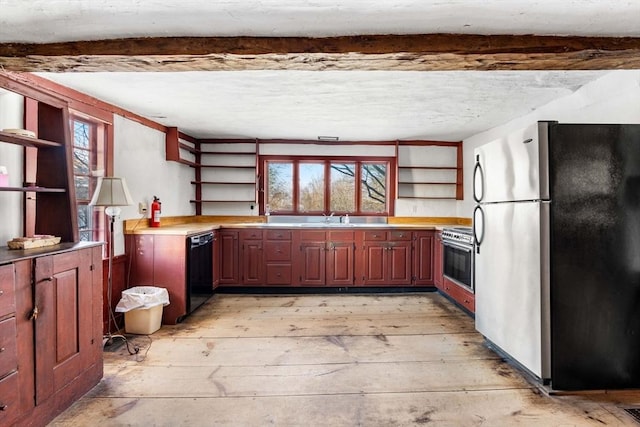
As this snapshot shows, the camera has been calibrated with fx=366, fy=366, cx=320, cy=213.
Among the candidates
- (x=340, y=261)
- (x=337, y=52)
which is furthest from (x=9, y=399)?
(x=340, y=261)

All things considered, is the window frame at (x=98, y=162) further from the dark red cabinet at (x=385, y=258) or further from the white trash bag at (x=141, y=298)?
the dark red cabinet at (x=385, y=258)

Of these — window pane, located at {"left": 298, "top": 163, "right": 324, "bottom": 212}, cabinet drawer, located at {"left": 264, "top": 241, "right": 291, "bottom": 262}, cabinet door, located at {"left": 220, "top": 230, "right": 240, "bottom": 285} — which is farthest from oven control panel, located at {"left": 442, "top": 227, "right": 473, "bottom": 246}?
cabinet door, located at {"left": 220, "top": 230, "right": 240, "bottom": 285}

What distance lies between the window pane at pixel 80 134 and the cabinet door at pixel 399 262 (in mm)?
3607

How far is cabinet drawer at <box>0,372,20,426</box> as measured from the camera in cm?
171

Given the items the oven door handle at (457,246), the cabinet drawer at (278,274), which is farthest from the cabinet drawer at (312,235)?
the oven door handle at (457,246)

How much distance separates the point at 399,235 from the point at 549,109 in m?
2.20

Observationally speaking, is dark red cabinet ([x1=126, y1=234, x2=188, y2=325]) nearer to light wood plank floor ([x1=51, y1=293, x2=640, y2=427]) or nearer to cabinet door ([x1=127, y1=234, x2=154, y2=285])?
cabinet door ([x1=127, y1=234, x2=154, y2=285])

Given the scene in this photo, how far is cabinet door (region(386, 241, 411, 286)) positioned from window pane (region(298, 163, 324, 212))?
1278 millimetres

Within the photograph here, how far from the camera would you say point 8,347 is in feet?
5.74

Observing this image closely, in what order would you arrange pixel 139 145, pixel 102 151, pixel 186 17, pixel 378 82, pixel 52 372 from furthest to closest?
pixel 139 145 → pixel 102 151 → pixel 378 82 → pixel 52 372 → pixel 186 17

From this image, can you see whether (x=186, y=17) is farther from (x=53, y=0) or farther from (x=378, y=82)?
(x=378, y=82)

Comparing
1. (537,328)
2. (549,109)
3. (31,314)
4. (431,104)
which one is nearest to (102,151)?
(31,314)

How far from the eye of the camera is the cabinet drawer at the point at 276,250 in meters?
4.86

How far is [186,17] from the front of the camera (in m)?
1.80
